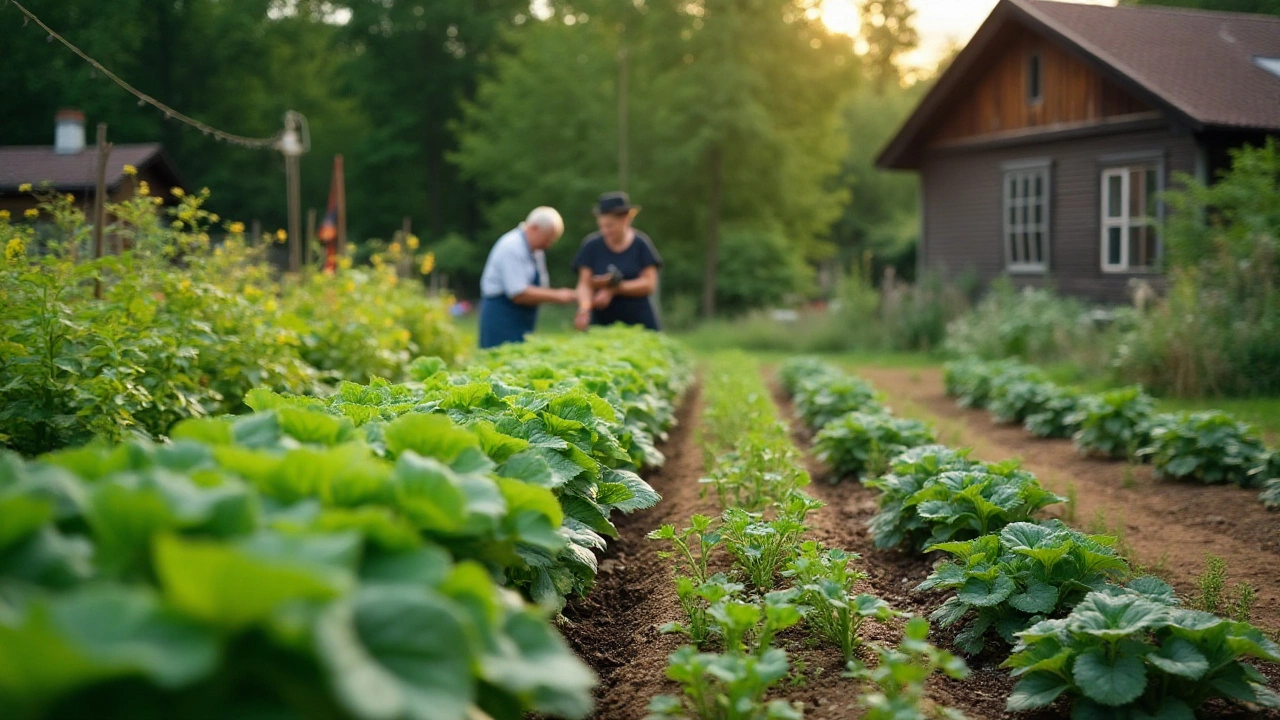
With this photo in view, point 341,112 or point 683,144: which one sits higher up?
point 341,112

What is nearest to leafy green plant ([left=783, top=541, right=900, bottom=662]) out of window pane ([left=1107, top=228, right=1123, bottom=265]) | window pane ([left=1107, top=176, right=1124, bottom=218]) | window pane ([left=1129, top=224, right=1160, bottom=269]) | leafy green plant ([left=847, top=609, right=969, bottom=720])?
leafy green plant ([left=847, top=609, right=969, bottom=720])

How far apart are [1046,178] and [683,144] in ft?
40.5

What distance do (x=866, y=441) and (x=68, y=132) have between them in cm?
1474

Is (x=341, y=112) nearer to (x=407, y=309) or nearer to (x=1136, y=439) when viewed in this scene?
(x=407, y=309)

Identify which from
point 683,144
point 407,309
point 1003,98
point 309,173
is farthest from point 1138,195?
point 309,173

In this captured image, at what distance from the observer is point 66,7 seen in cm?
950

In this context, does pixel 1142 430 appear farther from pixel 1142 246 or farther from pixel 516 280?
pixel 1142 246

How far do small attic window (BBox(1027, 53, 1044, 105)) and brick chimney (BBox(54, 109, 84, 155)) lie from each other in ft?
50.7

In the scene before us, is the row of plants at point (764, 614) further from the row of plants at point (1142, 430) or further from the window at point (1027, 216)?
the window at point (1027, 216)

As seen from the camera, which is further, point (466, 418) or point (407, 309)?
point (407, 309)

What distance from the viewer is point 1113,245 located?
1741 cm

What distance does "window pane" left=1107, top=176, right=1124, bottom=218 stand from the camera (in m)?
17.3

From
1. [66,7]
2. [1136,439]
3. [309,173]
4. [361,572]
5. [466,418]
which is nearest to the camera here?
[361,572]

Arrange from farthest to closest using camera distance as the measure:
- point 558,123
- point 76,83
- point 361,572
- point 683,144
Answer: point 558,123, point 683,144, point 76,83, point 361,572
